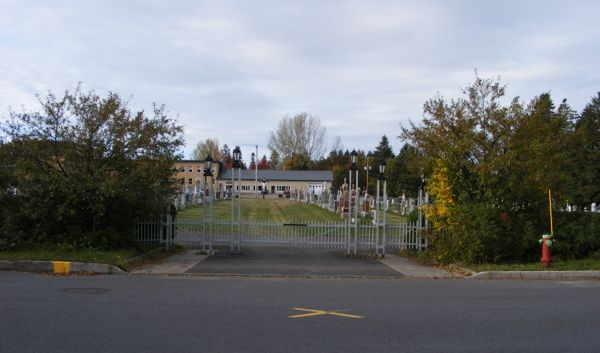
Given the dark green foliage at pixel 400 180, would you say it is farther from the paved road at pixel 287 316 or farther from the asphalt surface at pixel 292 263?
the paved road at pixel 287 316

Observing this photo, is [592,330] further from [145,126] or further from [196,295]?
[145,126]

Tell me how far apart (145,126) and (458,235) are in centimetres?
910

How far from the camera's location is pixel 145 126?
15453 mm

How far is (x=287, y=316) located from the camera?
26.2ft

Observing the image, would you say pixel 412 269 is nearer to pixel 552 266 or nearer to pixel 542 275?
pixel 542 275

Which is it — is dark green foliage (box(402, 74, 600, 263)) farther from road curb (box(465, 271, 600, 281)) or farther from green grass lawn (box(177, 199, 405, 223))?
green grass lawn (box(177, 199, 405, 223))

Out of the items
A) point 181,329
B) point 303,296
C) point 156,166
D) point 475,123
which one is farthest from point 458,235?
point 181,329

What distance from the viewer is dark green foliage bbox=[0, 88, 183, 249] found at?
1441 centimetres

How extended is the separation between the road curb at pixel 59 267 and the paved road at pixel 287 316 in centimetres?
98

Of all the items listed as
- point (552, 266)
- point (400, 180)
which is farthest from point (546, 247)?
point (400, 180)

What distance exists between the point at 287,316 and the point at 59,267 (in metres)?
7.21

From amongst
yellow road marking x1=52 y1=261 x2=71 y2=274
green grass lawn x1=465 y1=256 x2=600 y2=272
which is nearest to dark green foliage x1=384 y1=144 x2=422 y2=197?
green grass lawn x1=465 y1=256 x2=600 y2=272

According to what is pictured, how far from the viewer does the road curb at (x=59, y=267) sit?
41.9 ft

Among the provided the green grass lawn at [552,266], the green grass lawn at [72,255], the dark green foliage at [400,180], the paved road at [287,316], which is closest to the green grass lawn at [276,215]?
the green grass lawn at [72,255]
